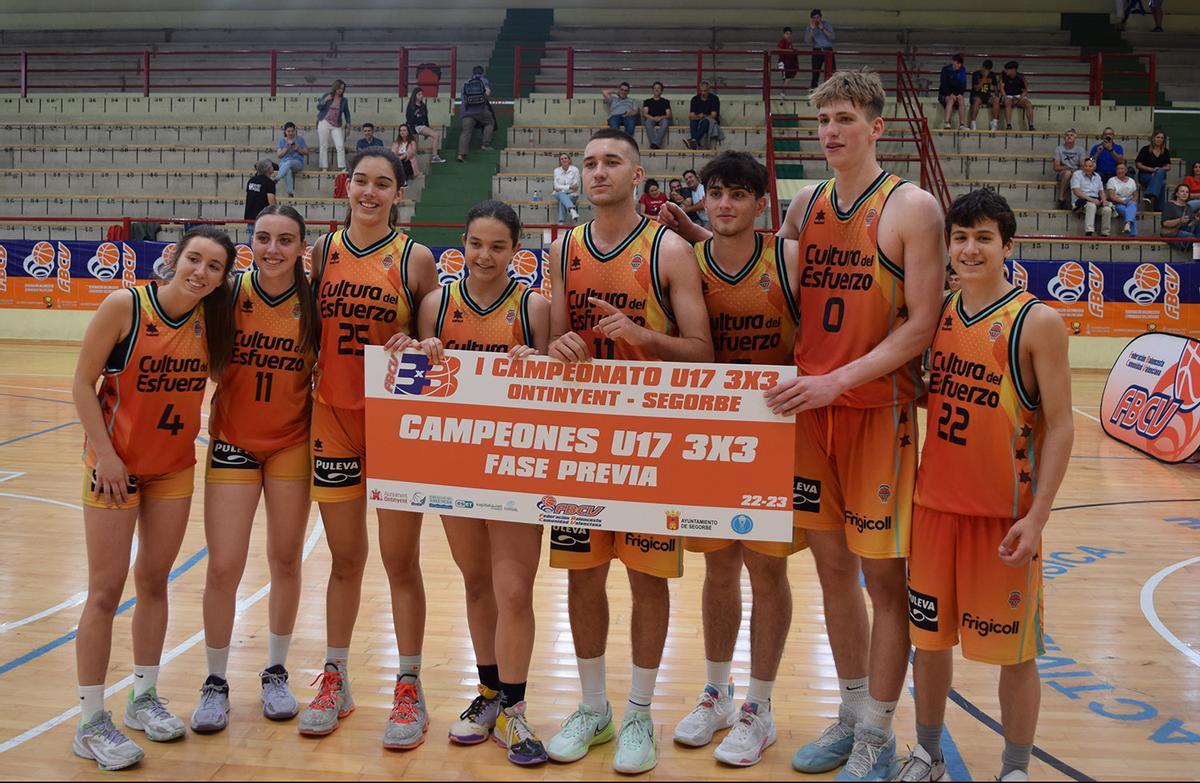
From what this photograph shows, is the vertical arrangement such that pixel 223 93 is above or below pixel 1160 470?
above

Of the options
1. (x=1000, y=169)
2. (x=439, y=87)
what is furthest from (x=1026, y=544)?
(x=439, y=87)

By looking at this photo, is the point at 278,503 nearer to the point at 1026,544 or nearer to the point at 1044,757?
the point at 1026,544

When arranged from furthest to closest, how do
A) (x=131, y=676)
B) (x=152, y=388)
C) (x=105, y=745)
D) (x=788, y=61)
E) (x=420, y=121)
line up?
(x=788, y=61), (x=420, y=121), (x=131, y=676), (x=152, y=388), (x=105, y=745)

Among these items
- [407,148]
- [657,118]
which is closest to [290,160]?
[407,148]

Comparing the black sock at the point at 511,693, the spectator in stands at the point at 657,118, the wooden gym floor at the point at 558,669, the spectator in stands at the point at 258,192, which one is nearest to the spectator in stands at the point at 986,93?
the spectator in stands at the point at 657,118

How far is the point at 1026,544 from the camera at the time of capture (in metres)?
3.05

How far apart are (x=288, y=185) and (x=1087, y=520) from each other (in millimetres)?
14527

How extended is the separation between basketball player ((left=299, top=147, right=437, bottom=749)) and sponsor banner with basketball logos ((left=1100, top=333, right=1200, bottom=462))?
753 cm

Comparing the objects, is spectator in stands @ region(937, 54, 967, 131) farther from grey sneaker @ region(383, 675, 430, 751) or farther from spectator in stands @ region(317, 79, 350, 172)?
grey sneaker @ region(383, 675, 430, 751)

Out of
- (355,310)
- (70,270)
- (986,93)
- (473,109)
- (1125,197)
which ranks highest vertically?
(986,93)

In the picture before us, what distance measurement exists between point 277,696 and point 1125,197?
51.5 feet

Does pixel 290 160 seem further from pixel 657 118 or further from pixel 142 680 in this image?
pixel 142 680

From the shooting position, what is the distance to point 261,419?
3.79m

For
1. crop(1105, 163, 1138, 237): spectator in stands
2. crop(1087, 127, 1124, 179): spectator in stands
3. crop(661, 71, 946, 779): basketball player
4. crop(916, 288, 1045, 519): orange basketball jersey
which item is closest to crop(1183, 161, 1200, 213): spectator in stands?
crop(1105, 163, 1138, 237): spectator in stands
